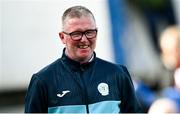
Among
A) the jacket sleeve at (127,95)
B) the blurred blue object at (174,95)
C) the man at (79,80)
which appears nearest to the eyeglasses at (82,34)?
the man at (79,80)

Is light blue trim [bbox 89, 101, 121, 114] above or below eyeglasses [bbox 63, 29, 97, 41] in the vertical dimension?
below

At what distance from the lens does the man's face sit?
3258mm

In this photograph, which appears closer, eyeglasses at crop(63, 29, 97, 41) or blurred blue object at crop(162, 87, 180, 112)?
eyeglasses at crop(63, 29, 97, 41)

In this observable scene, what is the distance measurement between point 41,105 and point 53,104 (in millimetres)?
75

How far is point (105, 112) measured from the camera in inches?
131

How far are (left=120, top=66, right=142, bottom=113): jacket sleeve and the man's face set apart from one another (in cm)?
23

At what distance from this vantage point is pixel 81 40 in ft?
10.7

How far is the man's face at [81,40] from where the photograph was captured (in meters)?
3.26

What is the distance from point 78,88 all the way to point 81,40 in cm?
24

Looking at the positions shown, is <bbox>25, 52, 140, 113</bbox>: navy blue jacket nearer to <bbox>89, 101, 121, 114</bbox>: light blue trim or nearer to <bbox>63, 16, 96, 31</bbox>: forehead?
<bbox>89, 101, 121, 114</bbox>: light blue trim

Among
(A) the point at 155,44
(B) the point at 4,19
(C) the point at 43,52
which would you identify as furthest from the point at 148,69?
(B) the point at 4,19

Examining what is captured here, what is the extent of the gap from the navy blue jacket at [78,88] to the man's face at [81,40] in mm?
91

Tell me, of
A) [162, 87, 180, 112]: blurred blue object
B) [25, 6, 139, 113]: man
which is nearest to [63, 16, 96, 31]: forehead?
[25, 6, 139, 113]: man

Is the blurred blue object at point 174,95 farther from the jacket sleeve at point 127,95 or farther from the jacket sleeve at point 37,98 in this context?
the jacket sleeve at point 37,98
